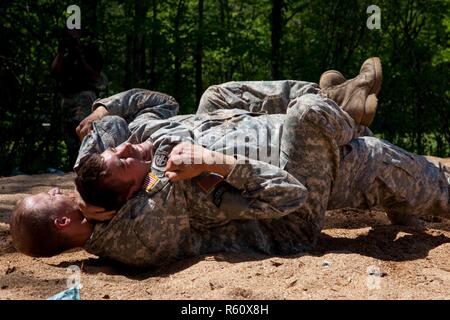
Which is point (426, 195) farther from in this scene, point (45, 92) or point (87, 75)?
point (45, 92)

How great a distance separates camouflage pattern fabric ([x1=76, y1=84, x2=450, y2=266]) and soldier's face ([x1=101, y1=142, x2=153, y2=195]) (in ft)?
0.20

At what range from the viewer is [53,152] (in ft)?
32.7

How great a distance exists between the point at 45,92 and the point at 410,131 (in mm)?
6049

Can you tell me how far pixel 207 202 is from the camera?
313 cm

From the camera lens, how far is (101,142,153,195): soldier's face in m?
2.97

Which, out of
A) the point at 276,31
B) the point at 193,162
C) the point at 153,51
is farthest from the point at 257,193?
the point at 153,51

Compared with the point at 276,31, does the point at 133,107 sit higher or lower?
lower

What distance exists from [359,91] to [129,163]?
1.49 metres

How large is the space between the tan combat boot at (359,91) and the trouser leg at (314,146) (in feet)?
1.07

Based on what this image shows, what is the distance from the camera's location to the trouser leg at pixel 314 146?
3.26 metres

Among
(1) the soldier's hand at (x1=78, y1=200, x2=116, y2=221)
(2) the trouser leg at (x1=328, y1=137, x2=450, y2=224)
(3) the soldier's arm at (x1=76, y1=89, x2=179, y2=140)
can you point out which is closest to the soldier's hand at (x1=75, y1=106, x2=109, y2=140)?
(3) the soldier's arm at (x1=76, y1=89, x2=179, y2=140)

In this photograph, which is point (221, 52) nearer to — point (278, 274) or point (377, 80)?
point (377, 80)

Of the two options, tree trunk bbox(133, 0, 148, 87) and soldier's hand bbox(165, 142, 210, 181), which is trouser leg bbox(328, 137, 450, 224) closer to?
soldier's hand bbox(165, 142, 210, 181)
